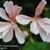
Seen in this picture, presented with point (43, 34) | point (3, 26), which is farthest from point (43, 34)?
point (3, 26)

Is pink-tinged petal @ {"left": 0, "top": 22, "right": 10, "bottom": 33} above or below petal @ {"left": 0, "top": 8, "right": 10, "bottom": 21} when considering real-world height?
below

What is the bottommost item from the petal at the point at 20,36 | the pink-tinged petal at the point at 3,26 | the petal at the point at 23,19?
the petal at the point at 20,36

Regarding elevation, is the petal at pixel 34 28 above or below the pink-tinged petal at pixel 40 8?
below

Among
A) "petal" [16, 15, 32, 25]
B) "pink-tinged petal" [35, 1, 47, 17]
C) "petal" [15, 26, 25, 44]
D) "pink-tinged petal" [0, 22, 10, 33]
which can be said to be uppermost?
"pink-tinged petal" [35, 1, 47, 17]

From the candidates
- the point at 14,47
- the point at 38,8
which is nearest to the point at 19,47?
the point at 14,47

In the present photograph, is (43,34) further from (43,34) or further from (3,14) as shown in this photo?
(3,14)
